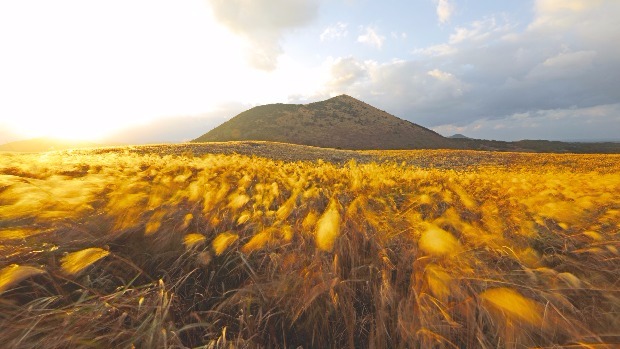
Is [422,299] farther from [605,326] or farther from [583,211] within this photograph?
[583,211]

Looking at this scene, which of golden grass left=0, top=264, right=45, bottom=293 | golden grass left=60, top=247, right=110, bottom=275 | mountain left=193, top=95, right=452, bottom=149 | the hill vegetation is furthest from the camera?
mountain left=193, top=95, right=452, bottom=149

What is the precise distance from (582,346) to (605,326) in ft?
1.55

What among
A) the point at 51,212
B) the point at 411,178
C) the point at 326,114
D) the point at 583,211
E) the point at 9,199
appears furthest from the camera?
the point at 326,114

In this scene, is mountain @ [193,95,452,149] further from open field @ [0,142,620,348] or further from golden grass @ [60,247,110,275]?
golden grass @ [60,247,110,275]

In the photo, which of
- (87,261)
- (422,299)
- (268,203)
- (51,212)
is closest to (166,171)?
(268,203)

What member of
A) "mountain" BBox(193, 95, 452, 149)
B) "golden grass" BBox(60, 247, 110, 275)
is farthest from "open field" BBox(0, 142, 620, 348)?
"mountain" BBox(193, 95, 452, 149)

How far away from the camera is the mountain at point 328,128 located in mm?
69000

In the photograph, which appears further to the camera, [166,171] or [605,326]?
[166,171]

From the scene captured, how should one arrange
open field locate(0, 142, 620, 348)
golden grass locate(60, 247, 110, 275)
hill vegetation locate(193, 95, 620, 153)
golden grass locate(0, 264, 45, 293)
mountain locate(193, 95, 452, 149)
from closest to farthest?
1. golden grass locate(0, 264, 45, 293)
2. open field locate(0, 142, 620, 348)
3. golden grass locate(60, 247, 110, 275)
4. hill vegetation locate(193, 95, 620, 153)
5. mountain locate(193, 95, 452, 149)

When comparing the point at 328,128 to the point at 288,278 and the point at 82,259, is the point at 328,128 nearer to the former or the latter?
the point at 288,278

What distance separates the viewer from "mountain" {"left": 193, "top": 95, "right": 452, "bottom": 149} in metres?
69.0

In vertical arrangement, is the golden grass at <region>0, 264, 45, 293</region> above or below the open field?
above

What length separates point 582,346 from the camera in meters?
1.14

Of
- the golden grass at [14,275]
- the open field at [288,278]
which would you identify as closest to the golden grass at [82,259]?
the open field at [288,278]
